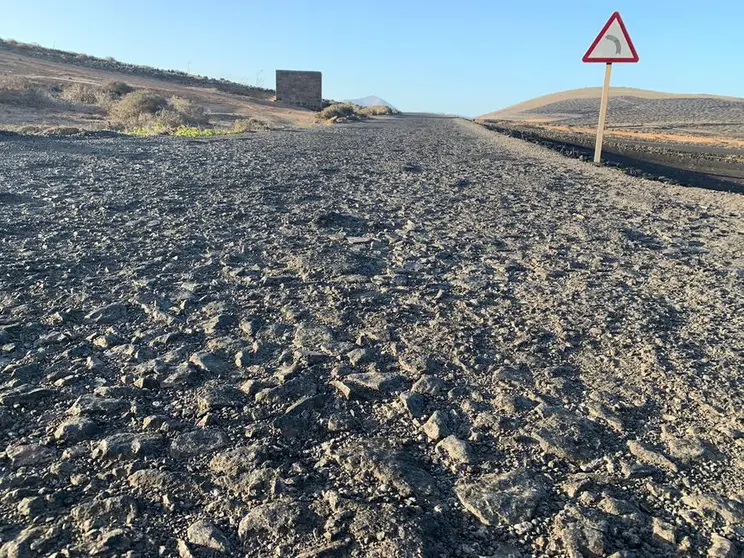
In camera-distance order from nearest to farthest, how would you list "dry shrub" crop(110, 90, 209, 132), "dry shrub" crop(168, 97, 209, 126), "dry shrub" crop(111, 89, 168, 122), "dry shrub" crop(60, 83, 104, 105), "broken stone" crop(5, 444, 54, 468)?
"broken stone" crop(5, 444, 54, 468) < "dry shrub" crop(110, 90, 209, 132) < "dry shrub" crop(111, 89, 168, 122) < "dry shrub" crop(168, 97, 209, 126) < "dry shrub" crop(60, 83, 104, 105)

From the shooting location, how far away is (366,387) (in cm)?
217

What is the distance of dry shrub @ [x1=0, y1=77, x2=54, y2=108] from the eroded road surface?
22908 mm

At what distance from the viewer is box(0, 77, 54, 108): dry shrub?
76.3 ft

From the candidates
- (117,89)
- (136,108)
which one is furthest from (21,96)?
(117,89)

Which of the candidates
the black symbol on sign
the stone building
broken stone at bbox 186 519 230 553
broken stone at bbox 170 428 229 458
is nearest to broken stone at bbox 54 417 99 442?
broken stone at bbox 170 428 229 458

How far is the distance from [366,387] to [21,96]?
27.5 m

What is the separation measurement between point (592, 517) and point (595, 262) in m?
2.55

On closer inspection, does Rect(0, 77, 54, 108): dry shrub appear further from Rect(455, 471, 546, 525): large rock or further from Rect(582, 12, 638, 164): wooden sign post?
Rect(455, 471, 546, 525): large rock

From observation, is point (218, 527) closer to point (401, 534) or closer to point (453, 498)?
point (401, 534)

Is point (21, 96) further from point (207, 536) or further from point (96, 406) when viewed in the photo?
point (207, 536)

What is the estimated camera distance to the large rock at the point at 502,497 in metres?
1.52

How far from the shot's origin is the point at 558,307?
2986 millimetres

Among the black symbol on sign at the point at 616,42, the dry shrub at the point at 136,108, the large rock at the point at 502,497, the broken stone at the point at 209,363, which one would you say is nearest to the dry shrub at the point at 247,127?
the dry shrub at the point at 136,108

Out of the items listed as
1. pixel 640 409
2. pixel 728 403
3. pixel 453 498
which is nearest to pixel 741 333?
pixel 728 403
